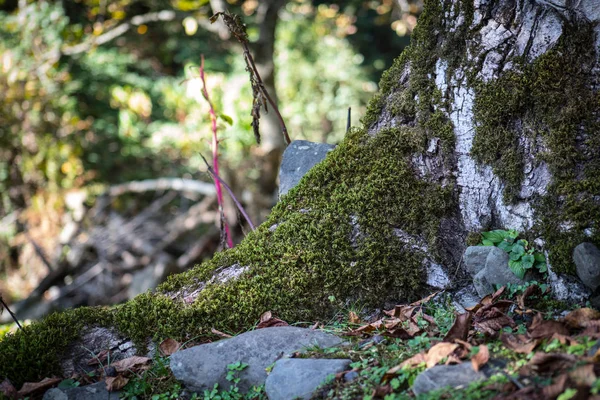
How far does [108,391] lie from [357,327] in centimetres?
119

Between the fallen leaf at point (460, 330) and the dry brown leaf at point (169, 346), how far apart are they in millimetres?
1300

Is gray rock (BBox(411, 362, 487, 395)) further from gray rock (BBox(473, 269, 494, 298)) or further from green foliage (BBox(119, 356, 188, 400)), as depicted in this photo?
green foliage (BBox(119, 356, 188, 400))

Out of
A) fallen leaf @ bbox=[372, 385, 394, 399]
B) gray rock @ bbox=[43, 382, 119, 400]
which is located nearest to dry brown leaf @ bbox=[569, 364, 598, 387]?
fallen leaf @ bbox=[372, 385, 394, 399]

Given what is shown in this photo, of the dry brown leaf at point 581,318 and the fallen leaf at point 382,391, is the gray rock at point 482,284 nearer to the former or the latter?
the dry brown leaf at point 581,318

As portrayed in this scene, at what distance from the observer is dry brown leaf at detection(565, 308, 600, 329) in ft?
6.68

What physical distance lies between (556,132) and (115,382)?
2.35 metres

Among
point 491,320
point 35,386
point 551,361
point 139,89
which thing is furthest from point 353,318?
point 139,89

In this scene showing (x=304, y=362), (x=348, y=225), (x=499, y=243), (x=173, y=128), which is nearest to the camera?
(x=304, y=362)

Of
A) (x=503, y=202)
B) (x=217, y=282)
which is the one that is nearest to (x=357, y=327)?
(x=217, y=282)

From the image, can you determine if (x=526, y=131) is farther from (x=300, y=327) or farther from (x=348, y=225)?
(x=300, y=327)

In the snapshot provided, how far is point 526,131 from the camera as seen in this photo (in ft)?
8.51

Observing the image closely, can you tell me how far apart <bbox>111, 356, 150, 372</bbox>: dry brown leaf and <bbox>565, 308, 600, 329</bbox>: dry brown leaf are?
1879mm

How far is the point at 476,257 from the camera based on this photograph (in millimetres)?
2539

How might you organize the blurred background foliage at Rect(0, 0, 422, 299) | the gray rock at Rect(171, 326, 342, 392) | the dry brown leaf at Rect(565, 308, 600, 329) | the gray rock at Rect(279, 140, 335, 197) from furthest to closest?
the blurred background foliage at Rect(0, 0, 422, 299), the gray rock at Rect(279, 140, 335, 197), the gray rock at Rect(171, 326, 342, 392), the dry brown leaf at Rect(565, 308, 600, 329)
